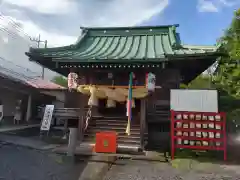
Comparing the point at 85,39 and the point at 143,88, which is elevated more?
the point at 85,39

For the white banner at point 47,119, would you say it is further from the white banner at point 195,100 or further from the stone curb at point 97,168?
the white banner at point 195,100

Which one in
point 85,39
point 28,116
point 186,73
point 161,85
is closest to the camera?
point 161,85

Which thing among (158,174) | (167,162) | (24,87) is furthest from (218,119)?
(24,87)

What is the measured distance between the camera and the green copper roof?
11.5m

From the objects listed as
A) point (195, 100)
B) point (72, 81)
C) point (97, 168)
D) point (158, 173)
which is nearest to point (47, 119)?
point (72, 81)

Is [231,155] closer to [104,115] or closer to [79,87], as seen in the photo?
[104,115]

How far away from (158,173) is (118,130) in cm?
488

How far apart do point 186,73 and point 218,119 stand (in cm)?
587

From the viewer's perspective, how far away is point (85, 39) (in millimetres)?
15977

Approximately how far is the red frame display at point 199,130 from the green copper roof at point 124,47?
3225 mm

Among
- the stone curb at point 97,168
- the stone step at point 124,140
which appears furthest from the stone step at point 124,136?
the stone curb at point 97,168

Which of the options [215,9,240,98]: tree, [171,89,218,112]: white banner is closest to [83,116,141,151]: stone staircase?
[171,89,218,112]: white banner

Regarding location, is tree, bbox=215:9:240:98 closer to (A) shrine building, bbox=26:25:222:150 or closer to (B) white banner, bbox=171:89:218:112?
(A) shrine building, bbox=26:25:222:150

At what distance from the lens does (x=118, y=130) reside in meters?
11.6
